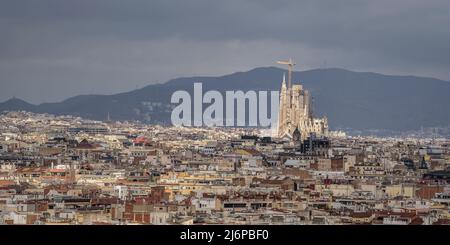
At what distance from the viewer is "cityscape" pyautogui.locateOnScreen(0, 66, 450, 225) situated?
24109 mm

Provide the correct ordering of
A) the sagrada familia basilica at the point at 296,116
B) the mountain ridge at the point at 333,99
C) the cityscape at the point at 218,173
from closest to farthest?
the cityscape at the point at 218,173 → the mountain ridge at the point at 333,99 → the sagrada familia basilica at the point at 296,116

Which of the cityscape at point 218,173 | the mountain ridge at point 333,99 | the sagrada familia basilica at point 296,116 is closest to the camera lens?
the cityscape at point 218,173

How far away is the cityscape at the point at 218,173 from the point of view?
24.1 meters

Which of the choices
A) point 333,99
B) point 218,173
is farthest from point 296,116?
point 218,173

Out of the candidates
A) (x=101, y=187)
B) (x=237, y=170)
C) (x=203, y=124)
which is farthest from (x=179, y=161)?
(x=101, y=187)

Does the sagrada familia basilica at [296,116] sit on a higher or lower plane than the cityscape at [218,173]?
higher

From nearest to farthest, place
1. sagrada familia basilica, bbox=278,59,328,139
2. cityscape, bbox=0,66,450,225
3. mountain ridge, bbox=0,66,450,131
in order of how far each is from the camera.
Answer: cityscape, bbox=0,66,450,225 → mountain ridge, bbox=0,66,450,131 → sagrada familia basilica, bbox=278,59,328,139

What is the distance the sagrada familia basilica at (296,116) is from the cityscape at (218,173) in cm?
6

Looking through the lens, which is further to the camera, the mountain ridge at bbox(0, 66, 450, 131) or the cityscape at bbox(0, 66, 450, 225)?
the mountain ridge at bbox(0, 66, 450, 131)

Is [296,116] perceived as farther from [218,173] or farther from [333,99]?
[218,173]

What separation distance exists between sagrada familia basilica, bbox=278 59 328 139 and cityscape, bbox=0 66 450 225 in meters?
0.06

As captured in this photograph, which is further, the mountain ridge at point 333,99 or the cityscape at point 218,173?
the mountain ridge at point 333,99

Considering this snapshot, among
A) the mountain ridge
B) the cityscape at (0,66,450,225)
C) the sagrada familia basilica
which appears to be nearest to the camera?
the cityscape at (0,66,450,225)

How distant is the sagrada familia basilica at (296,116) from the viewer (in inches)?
2419
